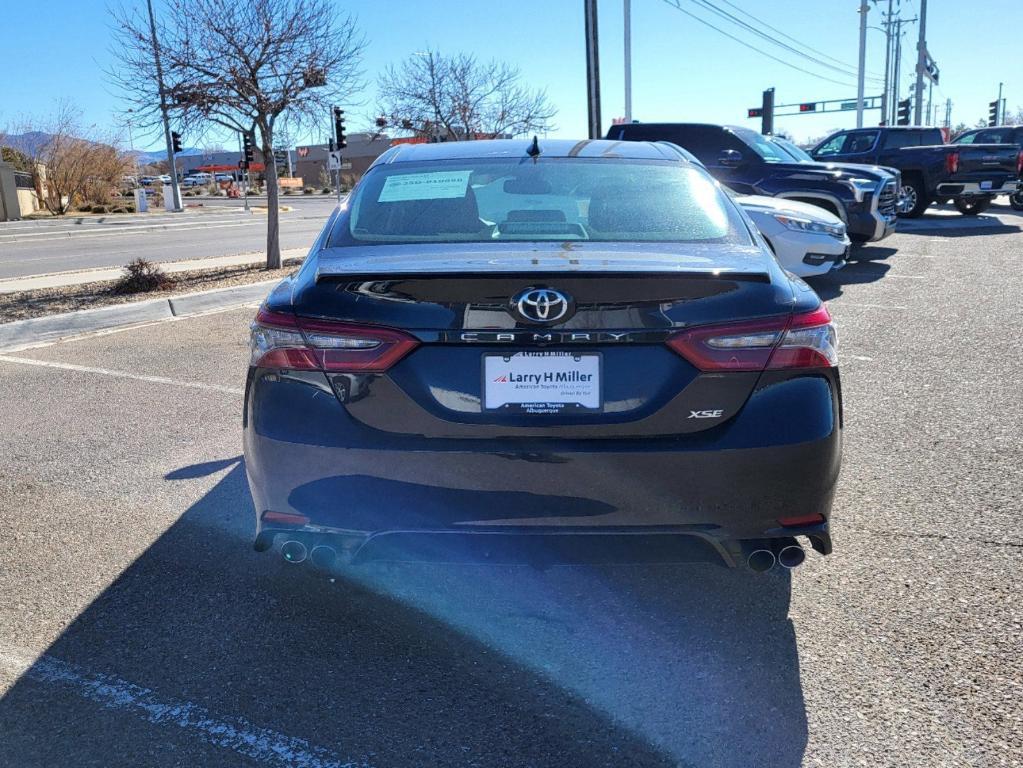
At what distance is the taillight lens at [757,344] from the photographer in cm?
253

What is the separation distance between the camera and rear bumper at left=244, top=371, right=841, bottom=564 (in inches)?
99.5

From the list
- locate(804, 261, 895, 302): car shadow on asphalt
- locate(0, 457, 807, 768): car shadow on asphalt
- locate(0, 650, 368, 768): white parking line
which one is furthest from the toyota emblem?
locate(804, 261, 895, 302): car shadow on asphalt

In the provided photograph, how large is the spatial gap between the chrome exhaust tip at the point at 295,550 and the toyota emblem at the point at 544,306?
1.00m

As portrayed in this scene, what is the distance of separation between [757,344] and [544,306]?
63 centimetres

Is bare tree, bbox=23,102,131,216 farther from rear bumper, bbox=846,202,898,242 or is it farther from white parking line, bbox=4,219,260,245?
rear bumper, bbox=846,202,898,242

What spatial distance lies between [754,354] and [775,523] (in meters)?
0.51

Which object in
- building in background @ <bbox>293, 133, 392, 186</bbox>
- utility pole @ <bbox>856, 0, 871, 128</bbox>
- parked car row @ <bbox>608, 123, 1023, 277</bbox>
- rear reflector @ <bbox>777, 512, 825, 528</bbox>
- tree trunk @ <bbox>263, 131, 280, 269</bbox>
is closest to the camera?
rear reflector @ <bbox>777, 512, 825, 528</bbox>

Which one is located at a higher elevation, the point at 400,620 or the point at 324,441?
the point at 324,441

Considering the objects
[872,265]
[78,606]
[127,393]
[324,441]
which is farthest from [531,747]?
[872,265]

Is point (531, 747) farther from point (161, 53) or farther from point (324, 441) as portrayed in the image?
point (161, 53)

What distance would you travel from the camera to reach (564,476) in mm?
2525

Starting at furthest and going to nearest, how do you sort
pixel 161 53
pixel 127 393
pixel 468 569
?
pixel 161 53 < pixel 127 393 < pixel 468 569

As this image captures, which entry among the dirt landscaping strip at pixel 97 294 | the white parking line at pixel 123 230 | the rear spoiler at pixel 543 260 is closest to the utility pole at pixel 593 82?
the dirt landscaping strip at pixel 97 294

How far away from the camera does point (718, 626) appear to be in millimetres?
2996
